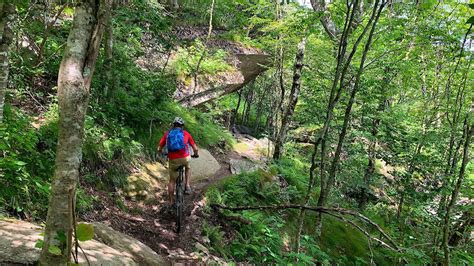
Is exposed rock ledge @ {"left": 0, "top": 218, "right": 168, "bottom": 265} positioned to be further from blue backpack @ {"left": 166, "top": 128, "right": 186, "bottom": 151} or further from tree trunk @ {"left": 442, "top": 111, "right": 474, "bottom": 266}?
tree trunk @ {"left": 442, "top": 111, "right": 474, "bottom": 266}

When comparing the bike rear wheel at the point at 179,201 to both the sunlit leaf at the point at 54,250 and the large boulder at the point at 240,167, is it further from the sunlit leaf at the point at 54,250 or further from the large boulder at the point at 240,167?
the large boulder at the point at 240,167

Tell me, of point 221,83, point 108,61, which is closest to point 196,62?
point 221,83

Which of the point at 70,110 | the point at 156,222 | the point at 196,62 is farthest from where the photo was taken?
the point at 196,62

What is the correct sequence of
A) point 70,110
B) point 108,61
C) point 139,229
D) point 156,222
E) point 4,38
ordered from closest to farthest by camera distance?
point 70,110, point 4,38, point 139,229, point 156,222, point 108,61

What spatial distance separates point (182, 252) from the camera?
5586 mm

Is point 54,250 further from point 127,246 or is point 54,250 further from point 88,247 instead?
point 127,246

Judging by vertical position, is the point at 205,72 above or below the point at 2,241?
above

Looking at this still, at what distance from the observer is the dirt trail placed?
554 cm

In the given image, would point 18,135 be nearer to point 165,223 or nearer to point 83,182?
point 83,182

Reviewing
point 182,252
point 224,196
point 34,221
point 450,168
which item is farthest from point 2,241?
point 450,168

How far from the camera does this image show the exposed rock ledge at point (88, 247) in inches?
113

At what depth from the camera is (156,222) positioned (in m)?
6.48

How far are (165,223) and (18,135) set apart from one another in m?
3.13

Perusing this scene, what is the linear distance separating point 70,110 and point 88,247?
7.07 feet
